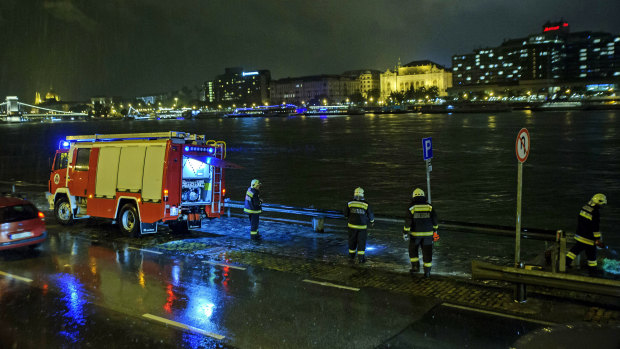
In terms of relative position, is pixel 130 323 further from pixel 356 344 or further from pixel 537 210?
pixel 537 210

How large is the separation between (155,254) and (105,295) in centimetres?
350

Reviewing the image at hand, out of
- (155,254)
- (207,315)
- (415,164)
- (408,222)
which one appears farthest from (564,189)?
(207,315)

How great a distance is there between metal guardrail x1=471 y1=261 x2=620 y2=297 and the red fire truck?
820 centimetres

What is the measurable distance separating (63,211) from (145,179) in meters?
4.83

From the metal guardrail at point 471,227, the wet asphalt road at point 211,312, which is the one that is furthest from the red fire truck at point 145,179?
the wet asphalt road at point 211,312

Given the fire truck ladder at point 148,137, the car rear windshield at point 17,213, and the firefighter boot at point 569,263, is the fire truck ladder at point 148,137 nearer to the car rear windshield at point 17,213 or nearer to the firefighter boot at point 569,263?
the car rear windshield at point 17,213

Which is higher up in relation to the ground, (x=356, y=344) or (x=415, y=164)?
(x=415, y=164)

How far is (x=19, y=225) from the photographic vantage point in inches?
490

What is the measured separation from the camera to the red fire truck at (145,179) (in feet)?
46.3

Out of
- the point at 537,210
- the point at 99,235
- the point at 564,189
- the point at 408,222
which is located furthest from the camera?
the point at 564,189

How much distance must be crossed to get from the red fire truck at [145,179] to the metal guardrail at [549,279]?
8.20 m

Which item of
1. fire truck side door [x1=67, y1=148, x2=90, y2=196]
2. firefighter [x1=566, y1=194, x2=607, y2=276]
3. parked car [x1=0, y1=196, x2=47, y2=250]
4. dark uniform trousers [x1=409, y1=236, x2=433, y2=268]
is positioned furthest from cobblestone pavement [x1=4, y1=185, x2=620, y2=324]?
parked car [x1=0, y1=196, x2=47, y2=250]

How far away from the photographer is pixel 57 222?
17.5 m

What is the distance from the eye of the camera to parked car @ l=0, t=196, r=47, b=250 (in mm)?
12211
